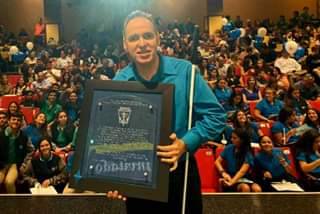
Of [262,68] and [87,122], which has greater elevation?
[262,68]

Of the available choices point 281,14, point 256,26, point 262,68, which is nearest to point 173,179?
point 262,68

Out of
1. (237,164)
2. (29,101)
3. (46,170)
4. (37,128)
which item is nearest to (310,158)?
(237,164)

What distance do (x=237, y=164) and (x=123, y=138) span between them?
3055 mm

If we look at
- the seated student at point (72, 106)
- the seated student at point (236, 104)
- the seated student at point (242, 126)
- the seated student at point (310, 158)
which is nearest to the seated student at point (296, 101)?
the seated student at point (236, 104)

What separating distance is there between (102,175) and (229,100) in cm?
645

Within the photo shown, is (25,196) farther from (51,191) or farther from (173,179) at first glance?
(173,179)

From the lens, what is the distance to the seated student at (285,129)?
607 cm

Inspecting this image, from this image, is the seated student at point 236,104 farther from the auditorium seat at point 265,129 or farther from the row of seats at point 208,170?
the row of seats at point 208,170

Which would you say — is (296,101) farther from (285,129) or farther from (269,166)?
(269,166)

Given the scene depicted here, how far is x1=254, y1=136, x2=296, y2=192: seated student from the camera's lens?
15.6ft

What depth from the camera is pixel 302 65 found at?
38.9 feet

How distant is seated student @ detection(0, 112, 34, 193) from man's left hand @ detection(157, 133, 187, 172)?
11.2 feet

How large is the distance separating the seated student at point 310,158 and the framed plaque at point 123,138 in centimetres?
324

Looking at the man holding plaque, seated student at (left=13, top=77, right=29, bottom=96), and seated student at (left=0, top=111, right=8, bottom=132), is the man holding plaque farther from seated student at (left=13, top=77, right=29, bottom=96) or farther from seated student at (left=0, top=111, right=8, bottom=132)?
seated student at (left=13, top=77, right=29, bottom=96)
